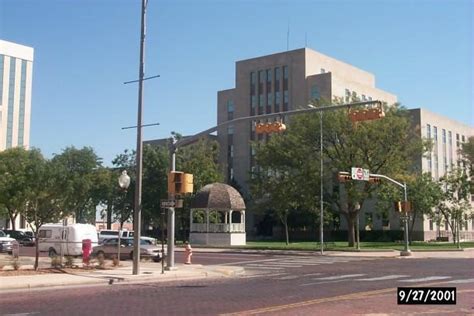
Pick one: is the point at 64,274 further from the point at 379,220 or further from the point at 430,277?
the point at 379,220

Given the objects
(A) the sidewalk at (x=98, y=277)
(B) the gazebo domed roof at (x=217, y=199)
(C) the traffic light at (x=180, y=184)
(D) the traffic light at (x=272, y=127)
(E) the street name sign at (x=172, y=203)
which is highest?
Answer: (D) the traffic light at (x=272, y=127)

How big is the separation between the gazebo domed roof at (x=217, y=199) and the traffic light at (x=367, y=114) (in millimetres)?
41309

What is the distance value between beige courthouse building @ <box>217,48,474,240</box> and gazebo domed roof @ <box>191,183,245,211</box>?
16.7 m

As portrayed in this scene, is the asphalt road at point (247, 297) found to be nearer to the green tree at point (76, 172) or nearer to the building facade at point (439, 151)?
the green tree at point (76, 172)

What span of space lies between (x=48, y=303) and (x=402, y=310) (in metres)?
8.39

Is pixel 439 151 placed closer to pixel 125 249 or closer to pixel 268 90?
pixel 268 90

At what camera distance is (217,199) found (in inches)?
2419

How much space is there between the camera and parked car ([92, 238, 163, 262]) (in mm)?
32688

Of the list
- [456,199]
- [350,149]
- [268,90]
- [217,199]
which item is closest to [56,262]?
[350,149]

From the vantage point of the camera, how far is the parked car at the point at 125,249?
32688mm

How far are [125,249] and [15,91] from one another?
9347 centimetres

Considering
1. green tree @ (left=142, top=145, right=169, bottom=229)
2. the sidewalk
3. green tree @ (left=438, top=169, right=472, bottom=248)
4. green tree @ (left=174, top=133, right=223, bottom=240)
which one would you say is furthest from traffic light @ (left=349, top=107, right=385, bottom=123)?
green tree @ (left=142, top=145, right=169, bottom=229)

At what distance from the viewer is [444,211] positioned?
66.8 meters

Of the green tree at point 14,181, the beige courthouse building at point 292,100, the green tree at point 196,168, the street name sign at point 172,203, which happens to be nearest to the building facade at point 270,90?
the beige courthouse building at point 292,100
